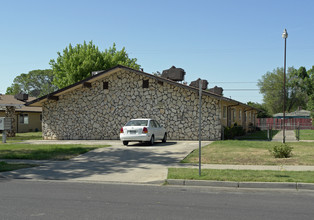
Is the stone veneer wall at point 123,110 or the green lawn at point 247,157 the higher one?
the stone veneer wall at point 123,110

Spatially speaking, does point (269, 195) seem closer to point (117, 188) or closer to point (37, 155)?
point (117, 188)

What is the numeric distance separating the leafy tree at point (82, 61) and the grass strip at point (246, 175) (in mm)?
40022

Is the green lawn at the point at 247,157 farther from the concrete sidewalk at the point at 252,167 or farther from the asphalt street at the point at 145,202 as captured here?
the asphalt street at the point at 145,202

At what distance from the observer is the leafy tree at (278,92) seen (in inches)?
3359

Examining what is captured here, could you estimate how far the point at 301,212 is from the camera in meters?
6.73

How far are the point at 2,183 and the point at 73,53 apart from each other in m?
45.4

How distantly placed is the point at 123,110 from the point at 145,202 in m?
18.0

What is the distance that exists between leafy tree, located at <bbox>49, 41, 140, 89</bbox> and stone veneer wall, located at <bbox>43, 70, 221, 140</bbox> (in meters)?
22.7

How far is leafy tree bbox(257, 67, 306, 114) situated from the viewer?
85312mm

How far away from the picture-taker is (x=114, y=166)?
13.4m

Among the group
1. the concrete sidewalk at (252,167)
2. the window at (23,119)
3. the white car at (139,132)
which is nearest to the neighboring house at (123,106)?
the white car at (139,132)

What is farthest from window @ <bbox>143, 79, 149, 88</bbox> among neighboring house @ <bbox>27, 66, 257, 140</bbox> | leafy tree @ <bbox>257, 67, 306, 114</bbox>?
leafy tree @ <bbox>257, 67, 306, 114</bbox>

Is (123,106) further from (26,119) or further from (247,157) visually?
(26,119)

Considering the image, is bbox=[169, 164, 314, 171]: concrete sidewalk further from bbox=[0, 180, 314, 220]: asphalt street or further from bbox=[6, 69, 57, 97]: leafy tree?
bbox=[6, 69, 57, 97]: leafy tree
